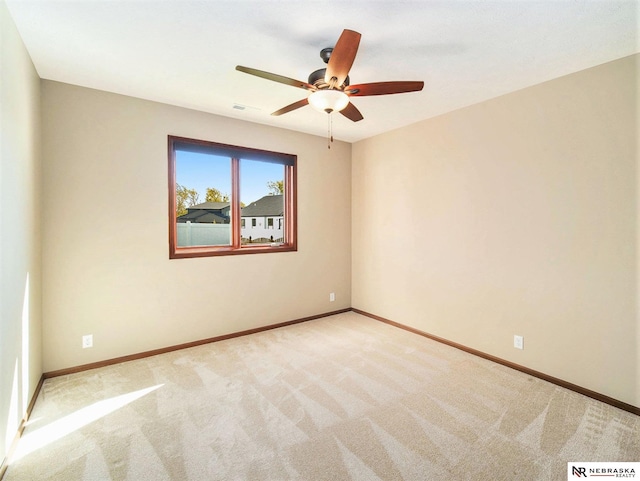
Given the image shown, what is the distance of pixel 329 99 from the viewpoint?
2.08 metres

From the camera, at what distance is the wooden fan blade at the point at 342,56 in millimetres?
1599

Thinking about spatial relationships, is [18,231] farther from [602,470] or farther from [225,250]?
[602,470]

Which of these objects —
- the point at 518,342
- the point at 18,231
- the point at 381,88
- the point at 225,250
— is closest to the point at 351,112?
the point at 381,88

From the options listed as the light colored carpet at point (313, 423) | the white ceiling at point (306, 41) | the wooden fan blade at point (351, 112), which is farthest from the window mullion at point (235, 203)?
the wooden fan blade at point (351, 112)

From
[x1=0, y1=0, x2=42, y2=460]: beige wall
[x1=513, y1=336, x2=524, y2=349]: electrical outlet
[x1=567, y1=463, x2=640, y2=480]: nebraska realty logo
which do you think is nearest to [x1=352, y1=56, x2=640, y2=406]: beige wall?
[x1=513, y1=336, x2=524, y2=349]: electrical outlet

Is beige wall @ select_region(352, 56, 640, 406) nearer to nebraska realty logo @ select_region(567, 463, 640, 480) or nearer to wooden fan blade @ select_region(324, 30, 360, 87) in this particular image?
nebraska realty logo @ select_region(567, 463, 640, 480)

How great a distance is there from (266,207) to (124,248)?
1.72 meters

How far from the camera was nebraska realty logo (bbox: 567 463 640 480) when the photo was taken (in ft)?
5.53

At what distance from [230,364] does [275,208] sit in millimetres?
2070

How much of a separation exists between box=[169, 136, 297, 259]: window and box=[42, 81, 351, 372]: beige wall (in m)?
0.11

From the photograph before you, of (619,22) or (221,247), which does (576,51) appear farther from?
(221,247)

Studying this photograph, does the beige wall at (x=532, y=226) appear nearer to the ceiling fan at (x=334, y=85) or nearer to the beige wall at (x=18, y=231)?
the ceiling fan at (x=334, y=85)

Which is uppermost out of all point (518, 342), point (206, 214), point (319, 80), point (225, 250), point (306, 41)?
point (306, 41)

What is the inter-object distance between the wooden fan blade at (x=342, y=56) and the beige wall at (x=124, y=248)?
2090mm
